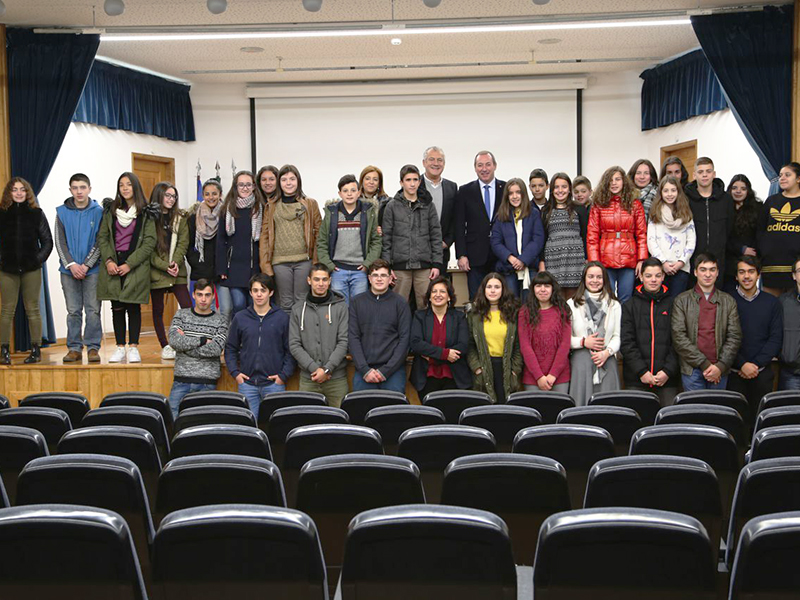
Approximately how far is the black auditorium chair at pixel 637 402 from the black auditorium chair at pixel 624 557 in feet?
8.01

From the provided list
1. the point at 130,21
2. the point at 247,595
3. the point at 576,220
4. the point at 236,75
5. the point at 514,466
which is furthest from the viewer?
the point at 236,75

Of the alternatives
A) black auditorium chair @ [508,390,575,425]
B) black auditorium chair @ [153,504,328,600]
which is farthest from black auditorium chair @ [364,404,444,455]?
black auditorium chair @ [153,504,328,600]

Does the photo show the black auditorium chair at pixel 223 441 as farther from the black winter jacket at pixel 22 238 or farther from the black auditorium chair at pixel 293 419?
the black winter jacket at pixel 22 238

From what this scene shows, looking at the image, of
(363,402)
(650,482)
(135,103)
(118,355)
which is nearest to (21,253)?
(118,355)

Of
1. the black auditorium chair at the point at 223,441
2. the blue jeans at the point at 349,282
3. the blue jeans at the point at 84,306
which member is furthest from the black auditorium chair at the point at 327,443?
the blue jeans at the point at 84,306

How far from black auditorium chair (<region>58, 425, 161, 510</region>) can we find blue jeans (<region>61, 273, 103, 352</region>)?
A: 3898 mm

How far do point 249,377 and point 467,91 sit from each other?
258 inches

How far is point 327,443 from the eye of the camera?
2834 millimetres

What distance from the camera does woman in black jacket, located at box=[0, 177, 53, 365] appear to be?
6488mm

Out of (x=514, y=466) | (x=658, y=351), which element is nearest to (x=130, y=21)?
(x=658, y=351)

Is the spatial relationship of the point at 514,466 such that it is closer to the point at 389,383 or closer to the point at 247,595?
the point at 247,595

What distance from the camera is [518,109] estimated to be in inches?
431

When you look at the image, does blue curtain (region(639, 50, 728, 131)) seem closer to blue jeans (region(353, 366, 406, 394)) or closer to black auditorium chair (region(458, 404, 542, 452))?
blue jeans (region(353, 366, 406, 394))

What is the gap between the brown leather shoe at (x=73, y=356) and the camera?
6.64 m
